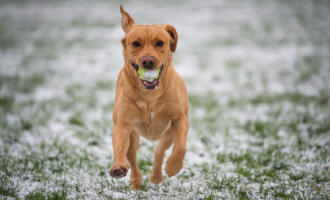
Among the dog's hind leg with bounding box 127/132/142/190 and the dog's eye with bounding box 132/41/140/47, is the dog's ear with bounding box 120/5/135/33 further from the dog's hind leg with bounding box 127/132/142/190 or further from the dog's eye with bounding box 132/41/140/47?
the dog's hind leg with bounding box 127/132/142/190

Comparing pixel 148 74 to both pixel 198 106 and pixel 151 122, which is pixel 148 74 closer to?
pixel 151 122

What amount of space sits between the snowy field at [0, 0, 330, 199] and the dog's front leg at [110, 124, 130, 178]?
49cm

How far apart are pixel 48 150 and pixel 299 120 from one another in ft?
16.2

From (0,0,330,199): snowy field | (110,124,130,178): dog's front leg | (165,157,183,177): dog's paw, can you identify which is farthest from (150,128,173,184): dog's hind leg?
(110,124,130,178): dog's front leg

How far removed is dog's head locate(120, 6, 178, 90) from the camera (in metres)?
2.50

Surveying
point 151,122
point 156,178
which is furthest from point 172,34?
point 156,178

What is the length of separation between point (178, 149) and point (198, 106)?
14.9 ft

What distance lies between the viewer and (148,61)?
2.41m

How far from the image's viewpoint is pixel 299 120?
237 inches

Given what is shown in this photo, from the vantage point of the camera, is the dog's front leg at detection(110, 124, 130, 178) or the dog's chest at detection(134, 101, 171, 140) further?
the dog's chest at detection(134, 101, 171, 140)

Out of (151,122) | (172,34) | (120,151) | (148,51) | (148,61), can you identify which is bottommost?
(120,151)

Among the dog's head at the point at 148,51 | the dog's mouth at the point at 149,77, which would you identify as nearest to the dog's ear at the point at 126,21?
the dog's head at the point at 148,51

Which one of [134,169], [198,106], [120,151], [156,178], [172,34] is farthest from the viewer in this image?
[198,106]

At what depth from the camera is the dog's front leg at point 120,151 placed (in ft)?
8.50
